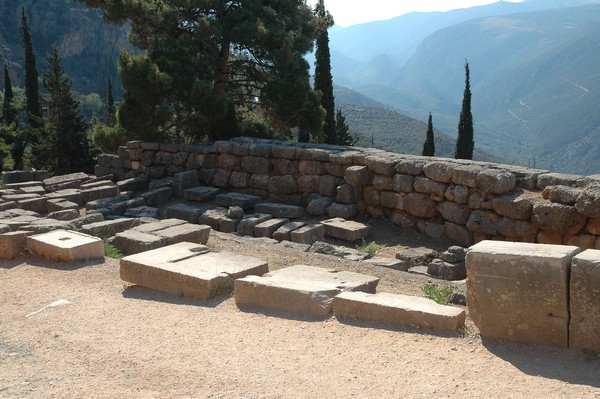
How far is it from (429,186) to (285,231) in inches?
98.0

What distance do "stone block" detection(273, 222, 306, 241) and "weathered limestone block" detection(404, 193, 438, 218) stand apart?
1824 mm

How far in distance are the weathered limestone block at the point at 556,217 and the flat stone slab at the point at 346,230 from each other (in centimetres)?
276

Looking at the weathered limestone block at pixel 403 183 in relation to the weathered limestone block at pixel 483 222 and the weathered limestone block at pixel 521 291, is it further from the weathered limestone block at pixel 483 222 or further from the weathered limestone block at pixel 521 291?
the weathered limestone block at pixel 521 291

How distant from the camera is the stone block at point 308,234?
995 centimetres

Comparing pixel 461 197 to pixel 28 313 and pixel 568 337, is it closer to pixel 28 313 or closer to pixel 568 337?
pixel 568 337

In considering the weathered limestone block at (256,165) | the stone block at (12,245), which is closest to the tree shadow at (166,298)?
the stone block at (12,245)

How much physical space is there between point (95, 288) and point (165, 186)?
6.79m

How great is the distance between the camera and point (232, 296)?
6.33 meters

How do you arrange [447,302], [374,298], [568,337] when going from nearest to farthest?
[568,337], [374,298], [447,302]

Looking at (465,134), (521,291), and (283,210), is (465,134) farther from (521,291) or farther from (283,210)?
(521,291)

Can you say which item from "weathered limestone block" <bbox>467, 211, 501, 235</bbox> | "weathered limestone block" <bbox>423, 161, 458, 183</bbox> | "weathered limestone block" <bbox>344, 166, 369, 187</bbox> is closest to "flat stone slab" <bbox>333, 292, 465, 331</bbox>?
"weathered limestone block" <bbox>467, 211, 501, 235</bbox>

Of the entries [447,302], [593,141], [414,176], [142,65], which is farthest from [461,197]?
[593,141]

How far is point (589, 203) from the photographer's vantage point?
8336 millimetres

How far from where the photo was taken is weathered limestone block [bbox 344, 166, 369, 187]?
36.5 ft
